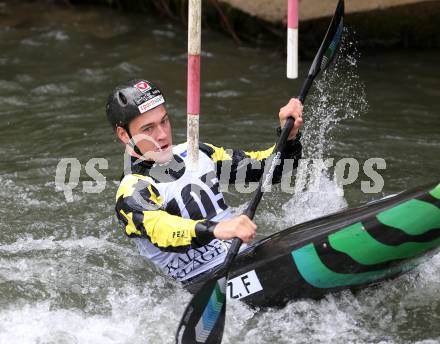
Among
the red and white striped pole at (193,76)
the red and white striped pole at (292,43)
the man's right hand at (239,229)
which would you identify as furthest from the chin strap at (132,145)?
the red and white striped pole at (292,43)

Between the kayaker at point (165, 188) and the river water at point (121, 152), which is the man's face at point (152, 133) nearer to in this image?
the kayaker at point (165, 188)

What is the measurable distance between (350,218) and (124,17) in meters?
6.90

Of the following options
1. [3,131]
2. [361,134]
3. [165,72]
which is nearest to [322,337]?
[361,134]

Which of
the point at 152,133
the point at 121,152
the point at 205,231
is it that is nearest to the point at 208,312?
the point at 205,231

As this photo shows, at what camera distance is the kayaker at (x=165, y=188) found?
3.87 metres

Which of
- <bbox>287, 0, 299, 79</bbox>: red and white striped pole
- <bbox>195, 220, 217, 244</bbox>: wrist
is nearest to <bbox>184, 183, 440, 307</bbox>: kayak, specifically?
<bbox>195, 220, 217, 244</bbox>: wrist

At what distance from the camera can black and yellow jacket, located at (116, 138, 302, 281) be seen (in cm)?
385

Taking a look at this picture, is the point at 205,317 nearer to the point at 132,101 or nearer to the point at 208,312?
the point at 208,312

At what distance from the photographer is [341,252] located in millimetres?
3791

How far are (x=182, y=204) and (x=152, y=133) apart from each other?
40cm

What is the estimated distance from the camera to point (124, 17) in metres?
10.1

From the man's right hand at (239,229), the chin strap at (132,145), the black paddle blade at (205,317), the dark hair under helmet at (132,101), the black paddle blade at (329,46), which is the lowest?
the black paddle blade at (205,317)

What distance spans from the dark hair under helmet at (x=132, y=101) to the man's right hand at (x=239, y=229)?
803mm

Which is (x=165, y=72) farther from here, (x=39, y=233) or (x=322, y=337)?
(x=322, y=337)
